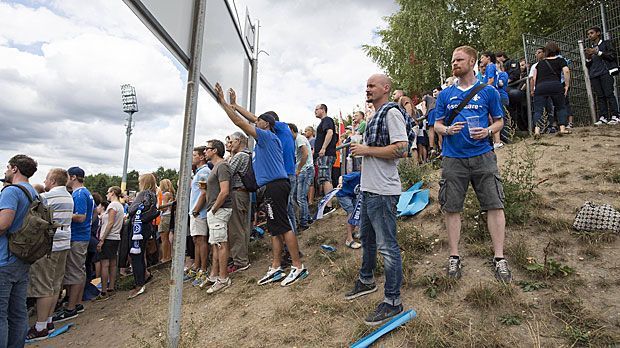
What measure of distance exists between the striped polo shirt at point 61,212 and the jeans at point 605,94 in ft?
31.7

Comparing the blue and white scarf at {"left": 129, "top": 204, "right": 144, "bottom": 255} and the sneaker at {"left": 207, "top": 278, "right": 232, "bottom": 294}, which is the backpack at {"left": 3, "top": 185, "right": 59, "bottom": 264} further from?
the blue and white scarf at {"left": 129, "top": 204, "right": 144, "bottom": 255}

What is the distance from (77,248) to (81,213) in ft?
1.66

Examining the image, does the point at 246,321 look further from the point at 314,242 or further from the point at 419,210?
the point at 419,210

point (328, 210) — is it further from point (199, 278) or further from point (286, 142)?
point (199, 278)

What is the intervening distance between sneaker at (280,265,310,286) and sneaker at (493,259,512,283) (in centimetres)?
209

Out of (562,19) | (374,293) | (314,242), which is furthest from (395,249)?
(562,19)

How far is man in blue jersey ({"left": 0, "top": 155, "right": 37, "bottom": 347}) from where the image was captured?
133 inches

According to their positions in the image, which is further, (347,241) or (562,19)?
(562,19)

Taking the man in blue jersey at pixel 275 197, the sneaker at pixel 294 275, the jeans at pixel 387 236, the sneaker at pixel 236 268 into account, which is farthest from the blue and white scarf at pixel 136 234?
the jeans at pixel 387 236

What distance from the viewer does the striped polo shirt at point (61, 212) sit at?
4.95 metres

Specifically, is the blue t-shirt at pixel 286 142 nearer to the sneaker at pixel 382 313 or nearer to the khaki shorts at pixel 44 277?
the sneaker at pixel 382 313

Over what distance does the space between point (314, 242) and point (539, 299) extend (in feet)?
10.5

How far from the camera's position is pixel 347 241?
5258 mm

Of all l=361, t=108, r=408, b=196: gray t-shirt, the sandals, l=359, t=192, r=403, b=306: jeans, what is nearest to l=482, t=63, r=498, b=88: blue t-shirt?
the sandals
